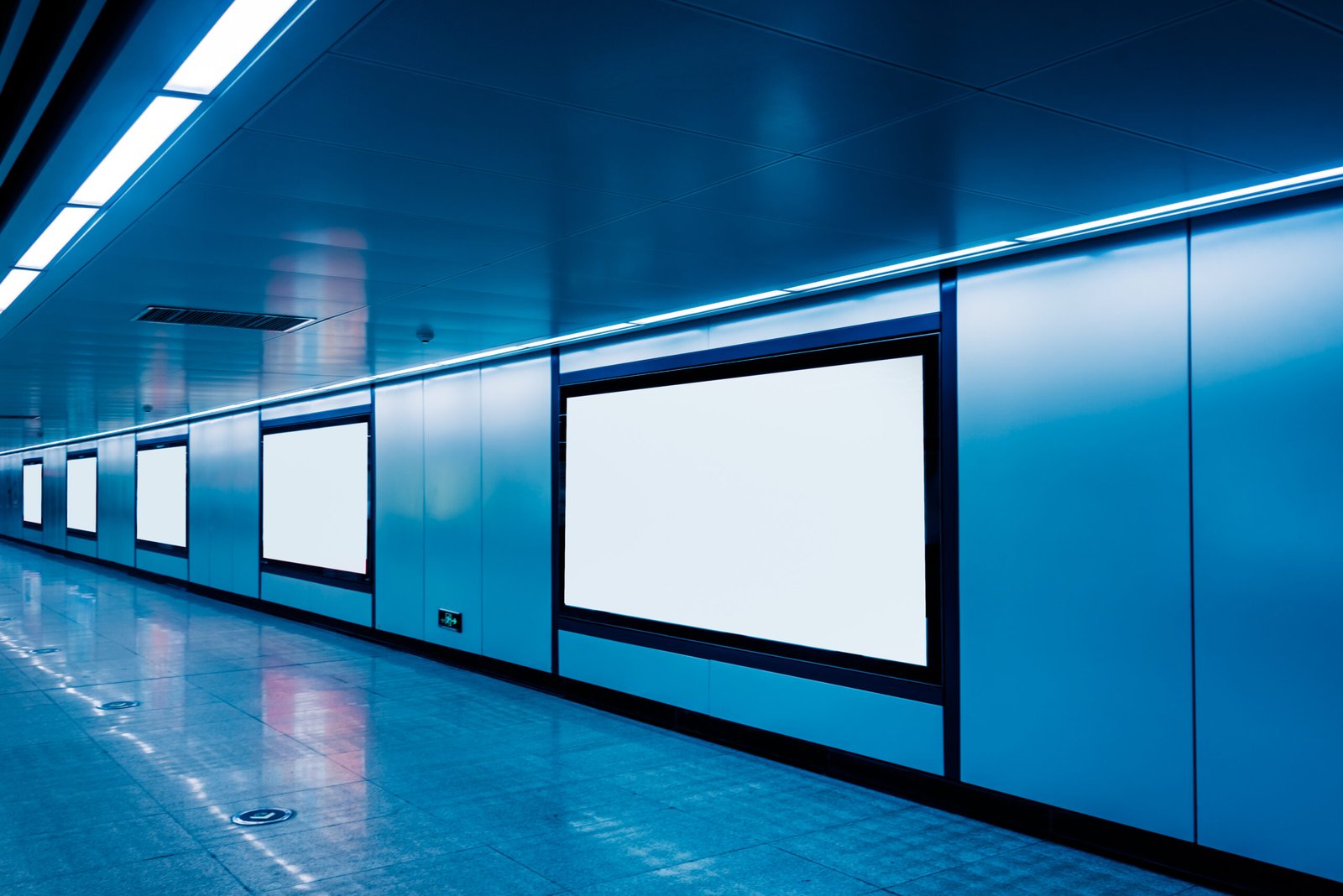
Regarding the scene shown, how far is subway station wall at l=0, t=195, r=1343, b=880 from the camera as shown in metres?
3.95

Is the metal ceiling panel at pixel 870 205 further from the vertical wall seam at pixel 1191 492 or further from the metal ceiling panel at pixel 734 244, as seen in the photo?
the vertical wall seam at pixel 1191 492

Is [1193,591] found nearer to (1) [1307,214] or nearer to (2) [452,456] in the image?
(1) [1307,214]

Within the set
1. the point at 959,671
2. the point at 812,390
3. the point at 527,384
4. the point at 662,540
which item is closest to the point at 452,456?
the point at 527,384

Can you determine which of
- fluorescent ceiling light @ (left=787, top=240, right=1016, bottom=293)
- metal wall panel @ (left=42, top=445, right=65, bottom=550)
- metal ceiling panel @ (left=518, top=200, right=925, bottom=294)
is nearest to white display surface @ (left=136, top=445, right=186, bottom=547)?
metal wall panel @ (left=42, top=445, right=65, bottom=550)

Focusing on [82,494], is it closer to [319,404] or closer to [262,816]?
[319,404]

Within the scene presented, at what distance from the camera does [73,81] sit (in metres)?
2.90

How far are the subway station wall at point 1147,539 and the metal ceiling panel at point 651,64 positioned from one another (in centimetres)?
217

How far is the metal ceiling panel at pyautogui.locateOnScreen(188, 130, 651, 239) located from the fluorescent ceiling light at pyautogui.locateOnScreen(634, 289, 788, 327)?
1968mm

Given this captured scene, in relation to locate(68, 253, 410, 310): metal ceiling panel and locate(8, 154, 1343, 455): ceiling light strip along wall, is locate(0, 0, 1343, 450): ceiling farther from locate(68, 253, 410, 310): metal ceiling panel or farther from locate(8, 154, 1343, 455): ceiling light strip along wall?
locate(8, 154, 1343, 455): ceiling light strip along wall

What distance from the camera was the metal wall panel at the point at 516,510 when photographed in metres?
8.41

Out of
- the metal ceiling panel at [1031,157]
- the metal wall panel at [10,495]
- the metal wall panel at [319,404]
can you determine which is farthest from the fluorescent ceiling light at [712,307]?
the metal wall panel at [10,495]

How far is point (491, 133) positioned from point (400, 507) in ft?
26.3

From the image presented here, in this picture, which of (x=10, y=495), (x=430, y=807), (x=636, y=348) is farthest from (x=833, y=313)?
(x=10, y=495)

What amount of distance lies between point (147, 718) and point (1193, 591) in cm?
684
